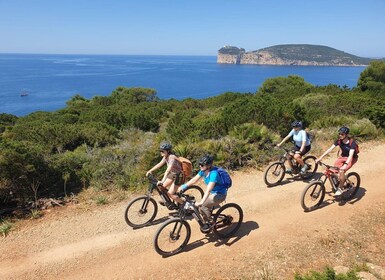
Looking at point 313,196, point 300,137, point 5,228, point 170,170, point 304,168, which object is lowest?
point 5,228

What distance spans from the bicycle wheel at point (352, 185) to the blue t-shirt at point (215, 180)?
3.91m

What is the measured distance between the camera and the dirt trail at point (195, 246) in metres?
5.45

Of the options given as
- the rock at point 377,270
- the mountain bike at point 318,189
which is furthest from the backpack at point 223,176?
the rock at point 377,270

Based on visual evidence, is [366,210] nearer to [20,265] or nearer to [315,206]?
[315,206]

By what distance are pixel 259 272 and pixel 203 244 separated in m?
1.27

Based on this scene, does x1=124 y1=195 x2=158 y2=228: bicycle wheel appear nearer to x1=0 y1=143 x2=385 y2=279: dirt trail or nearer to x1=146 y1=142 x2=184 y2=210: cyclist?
x1=0 y1=143 x2=385 y2=279: dirt trail

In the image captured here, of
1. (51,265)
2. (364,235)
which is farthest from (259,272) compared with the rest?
(51,265)

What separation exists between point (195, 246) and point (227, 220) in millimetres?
814

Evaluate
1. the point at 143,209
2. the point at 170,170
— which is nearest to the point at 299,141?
the point at 170,170

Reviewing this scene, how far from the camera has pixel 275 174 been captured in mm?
8859

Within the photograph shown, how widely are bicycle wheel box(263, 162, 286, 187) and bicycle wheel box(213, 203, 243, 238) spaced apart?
260 centimetres

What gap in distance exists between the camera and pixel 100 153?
1025cm

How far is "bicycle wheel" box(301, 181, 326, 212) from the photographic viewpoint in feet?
24.1

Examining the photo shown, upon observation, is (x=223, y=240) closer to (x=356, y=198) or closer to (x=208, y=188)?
(x=208, y=188)
